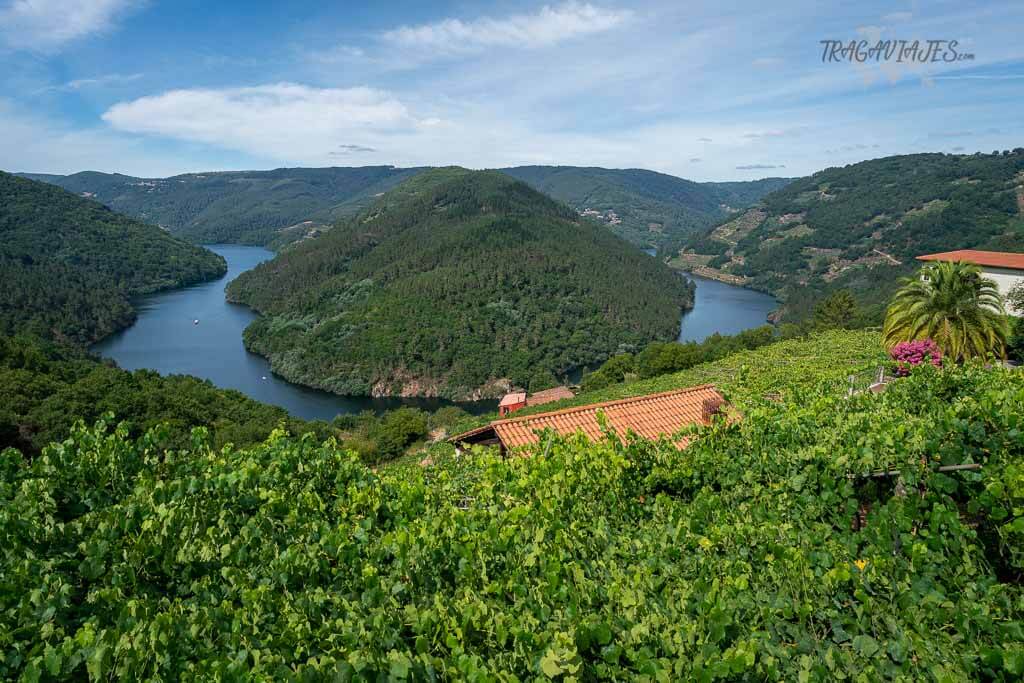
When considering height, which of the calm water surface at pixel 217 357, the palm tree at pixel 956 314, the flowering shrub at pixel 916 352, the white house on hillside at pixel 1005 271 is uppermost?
the white house on hillside at pixel 1005 271

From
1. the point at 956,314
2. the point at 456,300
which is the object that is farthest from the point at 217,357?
the point at 956,314

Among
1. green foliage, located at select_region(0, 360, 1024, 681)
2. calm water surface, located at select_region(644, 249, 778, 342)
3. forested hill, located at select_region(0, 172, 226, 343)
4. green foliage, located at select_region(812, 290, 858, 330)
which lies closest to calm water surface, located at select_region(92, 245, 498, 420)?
forested hill, located at select_region(0, 172, 226, 343)

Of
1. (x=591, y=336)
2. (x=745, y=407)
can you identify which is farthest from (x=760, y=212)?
Result: (x=745, y=407)

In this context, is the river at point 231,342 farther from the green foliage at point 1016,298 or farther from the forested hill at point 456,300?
the green foliage at point 1016,298

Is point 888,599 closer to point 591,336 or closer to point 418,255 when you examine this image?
point 591,336

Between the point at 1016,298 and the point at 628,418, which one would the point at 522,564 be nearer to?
the point at 628,418

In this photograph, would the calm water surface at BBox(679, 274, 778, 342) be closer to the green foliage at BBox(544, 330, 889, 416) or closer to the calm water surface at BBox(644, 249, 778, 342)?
the calm water surface at BBox(644, 249, 778, 342)

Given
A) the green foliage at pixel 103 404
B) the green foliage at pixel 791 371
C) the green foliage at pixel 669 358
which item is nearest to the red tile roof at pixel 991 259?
the green foliage at pixel 791 371
